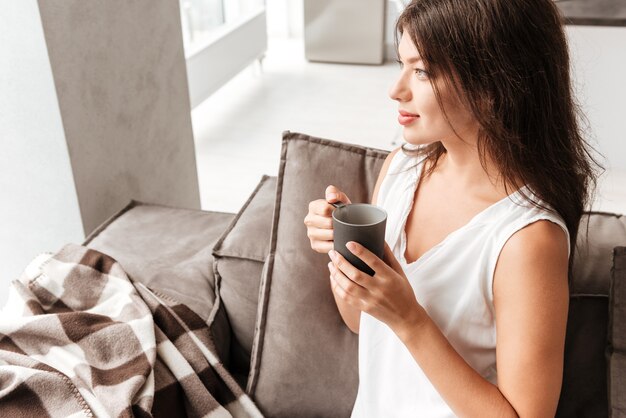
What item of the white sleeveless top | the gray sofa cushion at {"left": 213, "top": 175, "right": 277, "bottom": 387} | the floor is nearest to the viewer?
the white sleeveless top

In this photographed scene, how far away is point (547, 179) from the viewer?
0.95 metres

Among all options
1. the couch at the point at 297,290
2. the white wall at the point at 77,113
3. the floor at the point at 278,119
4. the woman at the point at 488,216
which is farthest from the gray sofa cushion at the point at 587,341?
the floor at the point at 278,119

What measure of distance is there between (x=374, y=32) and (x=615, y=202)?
2.66 m

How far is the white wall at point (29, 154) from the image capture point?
4.83 ft

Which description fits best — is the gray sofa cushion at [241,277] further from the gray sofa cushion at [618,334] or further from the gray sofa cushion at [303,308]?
the gray sofa cushion at [618,334]

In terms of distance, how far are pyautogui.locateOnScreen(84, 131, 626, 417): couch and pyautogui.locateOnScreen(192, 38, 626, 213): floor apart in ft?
5.39

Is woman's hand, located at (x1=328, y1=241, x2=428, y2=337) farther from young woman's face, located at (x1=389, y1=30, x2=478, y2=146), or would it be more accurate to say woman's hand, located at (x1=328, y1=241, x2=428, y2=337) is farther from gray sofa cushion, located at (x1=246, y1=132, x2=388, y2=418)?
gray sofa cushion, located at (x1=246, y1=132, x2=388, y2=418)

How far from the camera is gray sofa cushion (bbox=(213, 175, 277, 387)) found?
1.41m

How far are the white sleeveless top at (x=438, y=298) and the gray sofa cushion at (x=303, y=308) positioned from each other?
91 millimetres

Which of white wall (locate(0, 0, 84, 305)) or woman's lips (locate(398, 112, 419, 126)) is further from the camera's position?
white wall (locate(0, 0, 84, 305))

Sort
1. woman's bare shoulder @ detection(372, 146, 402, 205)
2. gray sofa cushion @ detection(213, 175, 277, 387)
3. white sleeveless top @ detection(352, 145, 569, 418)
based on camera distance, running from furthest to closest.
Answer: gray sofa cushion @ detection(213, 175, 277, 387)
woman's bare shoulder @ detection(372, 146, 402, 205)
white sleeveless top @ detection(352, 145, 569, 418)

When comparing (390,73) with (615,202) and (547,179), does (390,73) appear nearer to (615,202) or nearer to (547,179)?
(615,202)

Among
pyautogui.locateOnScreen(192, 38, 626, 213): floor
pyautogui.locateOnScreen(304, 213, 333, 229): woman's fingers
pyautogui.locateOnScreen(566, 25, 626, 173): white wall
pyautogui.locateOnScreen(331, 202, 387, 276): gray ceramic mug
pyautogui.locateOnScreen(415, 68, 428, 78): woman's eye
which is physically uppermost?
pyautogui.locateOnScreen(415, 68, 428, 78): woman's eye

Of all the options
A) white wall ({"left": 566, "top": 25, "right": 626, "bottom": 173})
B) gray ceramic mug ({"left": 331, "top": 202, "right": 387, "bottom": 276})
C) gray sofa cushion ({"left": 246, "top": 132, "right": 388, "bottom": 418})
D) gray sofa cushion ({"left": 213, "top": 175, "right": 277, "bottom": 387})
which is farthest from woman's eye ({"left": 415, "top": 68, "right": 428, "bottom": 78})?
Result: white wall ({"left": 566, "top": 25, "right": 626, "bottom": 173})
